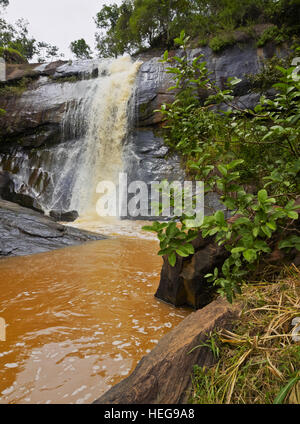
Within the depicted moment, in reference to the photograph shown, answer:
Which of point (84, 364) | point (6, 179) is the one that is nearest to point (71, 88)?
point (6, 179)

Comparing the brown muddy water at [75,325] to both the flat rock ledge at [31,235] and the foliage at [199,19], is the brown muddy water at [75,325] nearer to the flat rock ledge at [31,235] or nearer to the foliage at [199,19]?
the flat rock ledge at [31,235]

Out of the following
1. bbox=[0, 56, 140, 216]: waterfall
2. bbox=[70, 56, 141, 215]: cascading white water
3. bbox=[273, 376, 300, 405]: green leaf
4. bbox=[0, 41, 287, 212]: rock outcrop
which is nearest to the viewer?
bbox=[273, 376, 300, 405]: green leaf

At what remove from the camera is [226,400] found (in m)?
0.87

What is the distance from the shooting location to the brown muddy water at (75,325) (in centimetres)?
136

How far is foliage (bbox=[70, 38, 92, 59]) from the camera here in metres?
31.1

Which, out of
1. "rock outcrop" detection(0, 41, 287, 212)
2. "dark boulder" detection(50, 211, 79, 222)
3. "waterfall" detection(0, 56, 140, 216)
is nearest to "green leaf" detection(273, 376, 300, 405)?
"rock outcrop" detection(0, 41, 287, 212)

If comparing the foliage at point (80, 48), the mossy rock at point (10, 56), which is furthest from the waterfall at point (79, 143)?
the foliage at point (80, 48)

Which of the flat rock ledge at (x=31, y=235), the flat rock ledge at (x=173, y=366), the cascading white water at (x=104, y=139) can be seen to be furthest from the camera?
the cascading white water at (x=104, y=139)

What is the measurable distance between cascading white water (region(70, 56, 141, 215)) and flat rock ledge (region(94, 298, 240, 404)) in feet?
33.8

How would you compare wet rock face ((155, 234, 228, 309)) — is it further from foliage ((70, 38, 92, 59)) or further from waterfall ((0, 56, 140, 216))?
foliage ((70, 38, 92, 59))

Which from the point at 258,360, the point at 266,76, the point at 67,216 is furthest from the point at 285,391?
the point at 266,76

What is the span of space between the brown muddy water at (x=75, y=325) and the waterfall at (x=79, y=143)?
328 inches

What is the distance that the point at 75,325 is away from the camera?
1957 millimetres
